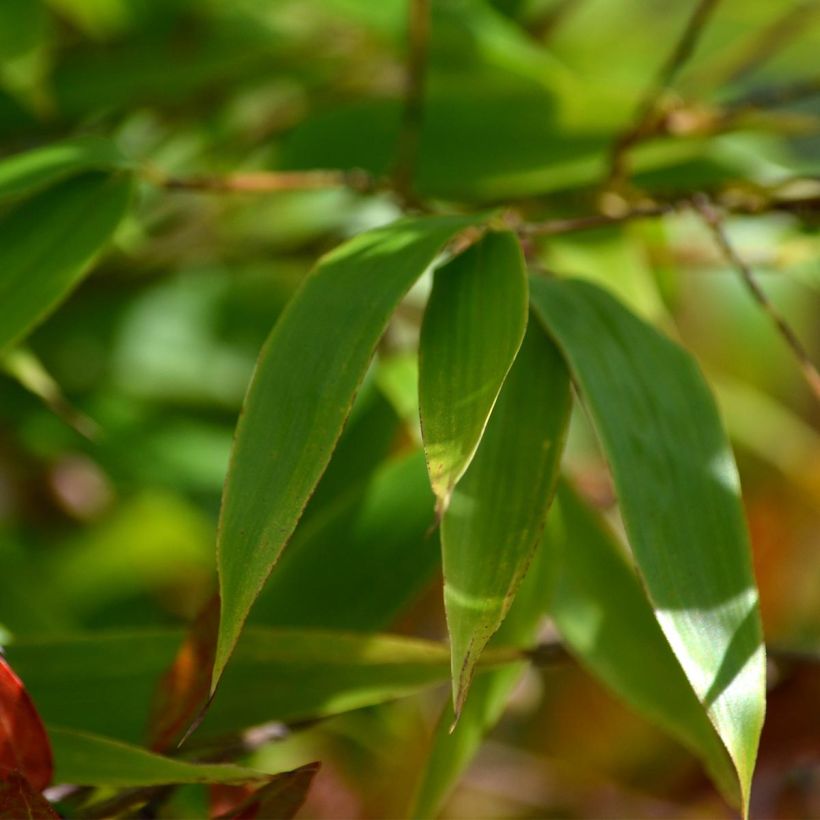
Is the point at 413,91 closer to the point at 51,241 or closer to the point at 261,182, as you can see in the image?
the point at 261,182

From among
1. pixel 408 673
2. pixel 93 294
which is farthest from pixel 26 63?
pixel 408 673

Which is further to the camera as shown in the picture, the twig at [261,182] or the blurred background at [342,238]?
the blurred background at [342,238]

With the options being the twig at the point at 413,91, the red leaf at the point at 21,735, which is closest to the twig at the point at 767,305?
the twig at the point at 413,91

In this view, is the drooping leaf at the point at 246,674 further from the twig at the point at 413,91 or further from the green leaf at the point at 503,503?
the twig at the point at 413,91

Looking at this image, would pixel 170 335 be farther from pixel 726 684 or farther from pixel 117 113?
pixel 726 684

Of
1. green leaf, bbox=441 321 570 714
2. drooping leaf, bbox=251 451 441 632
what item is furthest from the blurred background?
green leaf, bbox=441 321 570 714

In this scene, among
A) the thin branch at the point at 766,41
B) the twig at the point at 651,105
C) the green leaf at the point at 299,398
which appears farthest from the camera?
the thin branch at the point at 766,41
